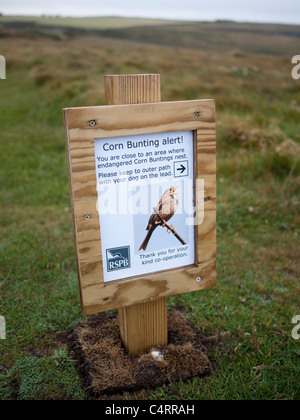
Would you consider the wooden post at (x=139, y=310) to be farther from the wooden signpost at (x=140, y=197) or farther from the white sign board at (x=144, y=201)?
the white sign board at (x=144, y=201)

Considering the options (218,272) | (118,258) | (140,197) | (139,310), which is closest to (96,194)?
(140,197)

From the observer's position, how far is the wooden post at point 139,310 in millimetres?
2020

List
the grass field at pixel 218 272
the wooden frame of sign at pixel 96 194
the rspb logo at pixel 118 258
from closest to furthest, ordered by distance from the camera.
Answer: the wooden frame of sign at pixel 96 194 → the rspb logo at pixel 118 258 → the grass field at pixel 218 272

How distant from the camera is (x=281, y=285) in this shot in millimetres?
3432

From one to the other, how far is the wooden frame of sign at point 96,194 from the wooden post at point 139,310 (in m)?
0.13

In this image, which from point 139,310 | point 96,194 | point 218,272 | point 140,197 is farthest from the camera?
point 218,272

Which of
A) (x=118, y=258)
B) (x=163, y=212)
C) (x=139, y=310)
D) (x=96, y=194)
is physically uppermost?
(x=96, y=194)

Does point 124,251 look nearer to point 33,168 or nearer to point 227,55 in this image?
point 33,168

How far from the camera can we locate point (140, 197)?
2.11m

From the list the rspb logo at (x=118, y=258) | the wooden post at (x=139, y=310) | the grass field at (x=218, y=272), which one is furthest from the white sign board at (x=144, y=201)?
the grass field at (x=218, y=272)

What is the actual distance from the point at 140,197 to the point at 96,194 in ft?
0.85

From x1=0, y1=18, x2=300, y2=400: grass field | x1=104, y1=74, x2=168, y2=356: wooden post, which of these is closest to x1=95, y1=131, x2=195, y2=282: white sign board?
x1=104, y1=74, x2=168, y2=356: wooden post

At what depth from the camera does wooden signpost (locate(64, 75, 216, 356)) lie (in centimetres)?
192

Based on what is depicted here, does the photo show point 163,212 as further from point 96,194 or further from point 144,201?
point 96,194
